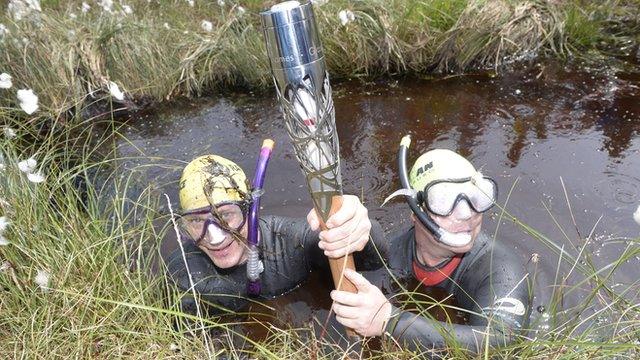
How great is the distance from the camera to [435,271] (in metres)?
3.56

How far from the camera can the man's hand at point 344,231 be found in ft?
6.09

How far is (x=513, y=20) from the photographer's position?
7.00m

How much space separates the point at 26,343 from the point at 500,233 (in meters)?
3.90

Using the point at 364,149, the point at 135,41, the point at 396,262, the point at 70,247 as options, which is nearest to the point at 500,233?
the point at 396,262

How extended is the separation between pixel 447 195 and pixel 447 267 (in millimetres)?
713

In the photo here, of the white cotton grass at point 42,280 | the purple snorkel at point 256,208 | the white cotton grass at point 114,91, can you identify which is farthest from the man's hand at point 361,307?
the white cotton grass at point 114,91

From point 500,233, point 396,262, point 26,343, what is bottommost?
point 500,233

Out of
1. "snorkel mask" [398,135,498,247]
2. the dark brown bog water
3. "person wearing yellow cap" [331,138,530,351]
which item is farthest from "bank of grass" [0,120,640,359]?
the dark brown bog water

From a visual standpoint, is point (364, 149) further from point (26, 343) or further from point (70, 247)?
point (26, 343)

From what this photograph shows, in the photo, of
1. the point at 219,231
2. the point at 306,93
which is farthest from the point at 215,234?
the point at 306,93

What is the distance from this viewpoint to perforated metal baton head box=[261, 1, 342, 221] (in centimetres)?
139

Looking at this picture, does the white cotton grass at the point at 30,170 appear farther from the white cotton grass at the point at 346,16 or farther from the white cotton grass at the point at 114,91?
the white cotton grass at the point at 346,16

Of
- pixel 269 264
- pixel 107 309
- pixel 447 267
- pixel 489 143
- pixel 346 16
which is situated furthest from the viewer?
pixel 346 16

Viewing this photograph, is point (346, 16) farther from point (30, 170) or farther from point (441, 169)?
point (30, 170)
